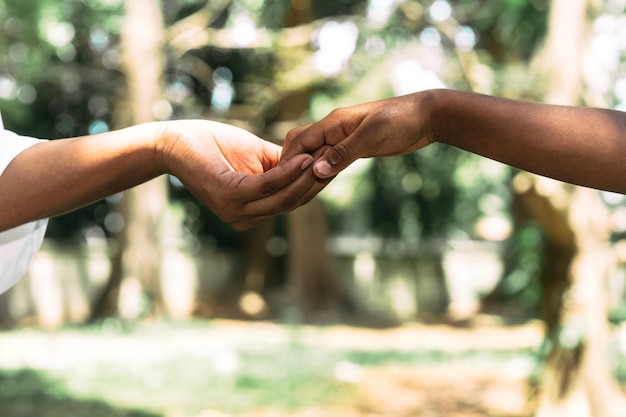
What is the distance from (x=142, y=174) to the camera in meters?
1.67

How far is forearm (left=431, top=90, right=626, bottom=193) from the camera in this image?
1.44m

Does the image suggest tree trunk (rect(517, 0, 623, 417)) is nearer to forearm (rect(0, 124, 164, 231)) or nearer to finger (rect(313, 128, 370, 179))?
finger (rect(313, 128, 370, 179))

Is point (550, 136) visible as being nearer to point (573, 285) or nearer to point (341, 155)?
Result: point (341, 155)

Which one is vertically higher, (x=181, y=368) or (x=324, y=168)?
(x=324, y=168)

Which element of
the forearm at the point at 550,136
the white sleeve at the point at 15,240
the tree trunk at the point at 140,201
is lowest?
the white sleeve at the point at 15,240

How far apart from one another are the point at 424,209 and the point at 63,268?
6.45 m

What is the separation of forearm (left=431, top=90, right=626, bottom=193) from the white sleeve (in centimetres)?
93

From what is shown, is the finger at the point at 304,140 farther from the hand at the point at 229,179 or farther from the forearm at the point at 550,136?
the forearm at the point at 550,136

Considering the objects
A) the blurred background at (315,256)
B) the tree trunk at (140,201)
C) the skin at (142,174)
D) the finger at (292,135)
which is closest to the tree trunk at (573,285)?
the blurred background at (315,256)

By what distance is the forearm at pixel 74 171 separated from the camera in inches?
64.4

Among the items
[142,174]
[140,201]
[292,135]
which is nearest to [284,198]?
[292,135]

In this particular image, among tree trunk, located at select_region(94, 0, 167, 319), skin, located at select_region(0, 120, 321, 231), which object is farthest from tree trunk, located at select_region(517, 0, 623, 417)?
tree trunk, located at select_region(94, 0, 167, 319)

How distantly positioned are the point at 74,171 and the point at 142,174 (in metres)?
0.14

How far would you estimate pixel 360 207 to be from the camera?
15273 millimetres
